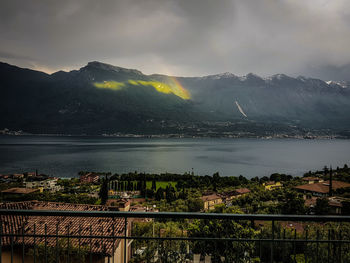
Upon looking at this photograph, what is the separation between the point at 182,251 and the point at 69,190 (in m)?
44.4

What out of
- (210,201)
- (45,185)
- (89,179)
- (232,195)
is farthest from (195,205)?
(89,179)

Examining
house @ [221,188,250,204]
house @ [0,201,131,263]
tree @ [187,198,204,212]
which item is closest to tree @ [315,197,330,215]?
tree @ [187,198,204,212]

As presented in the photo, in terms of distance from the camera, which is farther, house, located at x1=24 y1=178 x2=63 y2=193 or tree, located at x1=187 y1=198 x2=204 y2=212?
house, located at x1=24 y1=178 x2=63 y2=193

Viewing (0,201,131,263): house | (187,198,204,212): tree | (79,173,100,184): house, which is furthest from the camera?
(79,173,100,184): house

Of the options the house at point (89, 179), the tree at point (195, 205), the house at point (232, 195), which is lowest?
the house at point (89, 179)

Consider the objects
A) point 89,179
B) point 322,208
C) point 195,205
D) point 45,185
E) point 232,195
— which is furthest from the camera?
point 89,179

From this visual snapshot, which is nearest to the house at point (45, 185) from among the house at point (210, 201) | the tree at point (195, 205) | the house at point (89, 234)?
the tree at point (195, 205)

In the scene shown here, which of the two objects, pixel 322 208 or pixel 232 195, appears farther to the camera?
pixel 232 195

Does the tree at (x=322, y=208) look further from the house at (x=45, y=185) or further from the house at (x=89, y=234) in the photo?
the house at (x=45, y=185)

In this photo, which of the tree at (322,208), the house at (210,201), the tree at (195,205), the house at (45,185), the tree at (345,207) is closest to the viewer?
the tree at (322,208)

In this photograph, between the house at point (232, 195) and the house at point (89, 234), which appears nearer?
the house at point (89, 234)

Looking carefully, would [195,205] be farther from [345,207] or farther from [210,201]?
[345,207]

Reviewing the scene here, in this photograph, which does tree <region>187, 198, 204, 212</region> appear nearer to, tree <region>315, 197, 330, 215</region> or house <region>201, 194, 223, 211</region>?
house <region>201, 194, 223, 211</region>

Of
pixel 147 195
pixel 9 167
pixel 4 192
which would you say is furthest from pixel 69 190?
pixel 9 167
